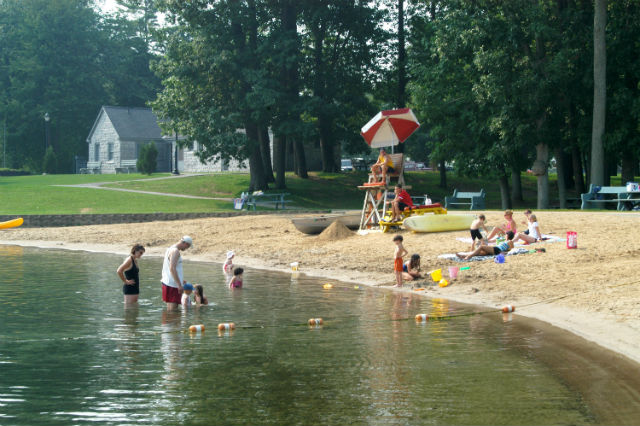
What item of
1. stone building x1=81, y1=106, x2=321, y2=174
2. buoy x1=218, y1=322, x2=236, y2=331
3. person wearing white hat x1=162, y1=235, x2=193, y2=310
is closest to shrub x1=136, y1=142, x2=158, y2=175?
stone building x1=81, y1=106, x2=321, y2=174

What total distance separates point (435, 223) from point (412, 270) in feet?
18.9

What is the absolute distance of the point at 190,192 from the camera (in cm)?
4722

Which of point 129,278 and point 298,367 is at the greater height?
point 129,278

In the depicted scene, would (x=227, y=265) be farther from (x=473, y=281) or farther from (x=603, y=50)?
(x=603, y=50)

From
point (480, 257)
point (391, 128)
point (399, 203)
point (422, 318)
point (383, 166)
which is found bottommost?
point (422, 318)

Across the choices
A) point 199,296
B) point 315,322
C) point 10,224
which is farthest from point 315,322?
point 10,224

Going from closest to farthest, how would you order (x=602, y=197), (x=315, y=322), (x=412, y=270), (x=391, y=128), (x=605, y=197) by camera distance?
(x=315, y=322), (x=412, y=270), (x=391, y=128), (x=602, y=197), (x=605, y=197)

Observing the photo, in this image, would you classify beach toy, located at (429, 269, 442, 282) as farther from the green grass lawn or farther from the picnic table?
the green grass lawn

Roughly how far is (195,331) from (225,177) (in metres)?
40.5

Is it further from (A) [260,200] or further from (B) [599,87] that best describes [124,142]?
(B) [599,87]

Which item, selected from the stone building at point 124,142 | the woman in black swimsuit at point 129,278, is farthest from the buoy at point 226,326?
the stone building at point 124,142

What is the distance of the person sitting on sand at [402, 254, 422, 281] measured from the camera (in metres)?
18.2

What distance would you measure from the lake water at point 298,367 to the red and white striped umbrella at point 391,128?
11081 millimetres

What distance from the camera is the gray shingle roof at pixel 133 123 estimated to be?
69.8 meters
